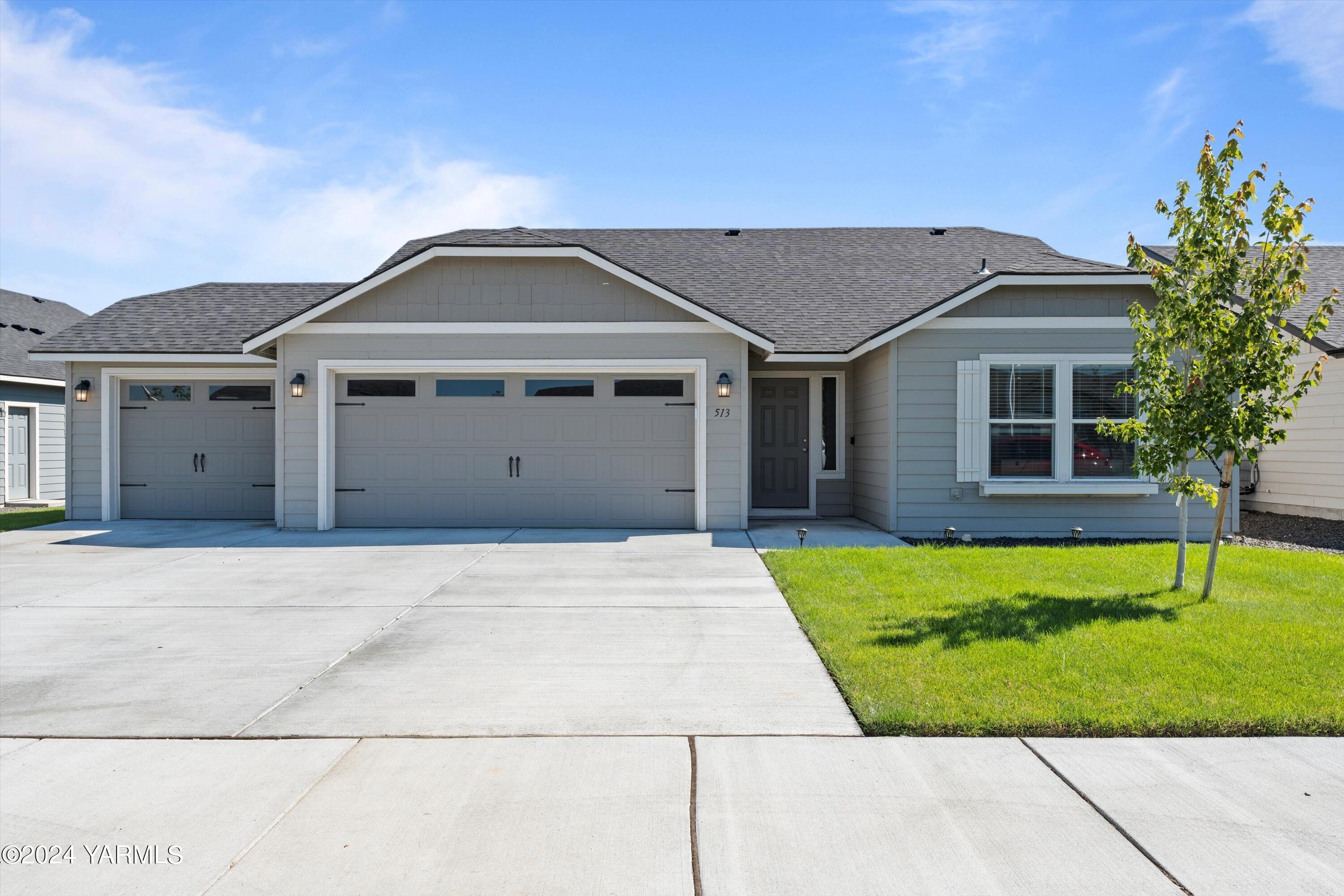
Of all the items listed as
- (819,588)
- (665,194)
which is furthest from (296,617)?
(665,194)

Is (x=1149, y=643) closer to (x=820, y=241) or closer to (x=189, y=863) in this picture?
(x=189, y=863)

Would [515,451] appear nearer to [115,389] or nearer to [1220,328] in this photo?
[115,389]

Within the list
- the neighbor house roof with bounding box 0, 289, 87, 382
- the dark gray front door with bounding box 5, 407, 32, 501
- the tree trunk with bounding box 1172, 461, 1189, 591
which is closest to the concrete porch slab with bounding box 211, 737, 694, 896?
the tree trunk with bounding box 1172, 461, 1189, 591

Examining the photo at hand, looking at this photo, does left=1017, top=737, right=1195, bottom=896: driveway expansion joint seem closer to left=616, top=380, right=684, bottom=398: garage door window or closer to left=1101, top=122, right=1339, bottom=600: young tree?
left=1101, top=122, right=1339, bottom=600: young tree

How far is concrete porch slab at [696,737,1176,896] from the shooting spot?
2479 mm

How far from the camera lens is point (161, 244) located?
15.6 metres

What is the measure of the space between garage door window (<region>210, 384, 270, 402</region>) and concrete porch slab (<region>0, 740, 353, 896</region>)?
9.56 m

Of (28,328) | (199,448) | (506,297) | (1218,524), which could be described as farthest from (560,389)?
(28,328)

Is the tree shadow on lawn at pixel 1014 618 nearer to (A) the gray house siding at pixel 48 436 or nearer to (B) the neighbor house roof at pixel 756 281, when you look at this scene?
(B) the neighbor house roof at pixel 756 281

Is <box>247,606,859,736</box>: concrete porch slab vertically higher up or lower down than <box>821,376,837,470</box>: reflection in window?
lower down

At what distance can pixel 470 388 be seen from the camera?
11086 mm

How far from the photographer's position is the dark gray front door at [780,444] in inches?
496

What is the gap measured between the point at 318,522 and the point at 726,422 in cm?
585

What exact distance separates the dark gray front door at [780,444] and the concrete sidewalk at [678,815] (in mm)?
9064
